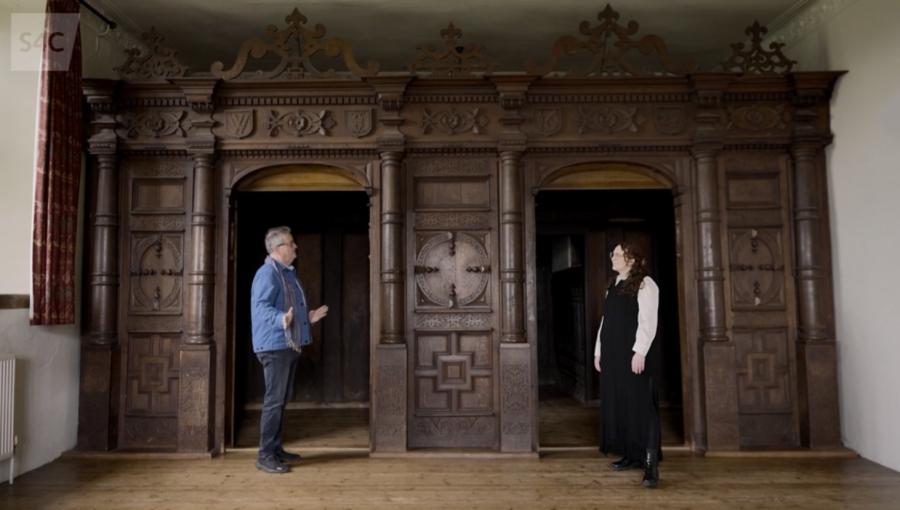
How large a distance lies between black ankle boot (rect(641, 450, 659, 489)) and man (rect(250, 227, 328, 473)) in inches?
89.8

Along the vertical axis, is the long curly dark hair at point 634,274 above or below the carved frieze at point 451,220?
below

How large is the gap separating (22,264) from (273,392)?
1.86 m

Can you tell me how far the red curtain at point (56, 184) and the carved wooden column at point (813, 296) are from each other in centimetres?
523

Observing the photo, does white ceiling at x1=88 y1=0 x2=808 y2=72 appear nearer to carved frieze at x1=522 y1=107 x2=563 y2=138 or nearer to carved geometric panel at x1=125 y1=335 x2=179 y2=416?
carved frieze at x1=522 y1=107 x2=563 y2=138

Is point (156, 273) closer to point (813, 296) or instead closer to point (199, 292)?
point (199, 292)

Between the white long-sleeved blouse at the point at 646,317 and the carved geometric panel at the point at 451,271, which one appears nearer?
the white long-sleeved blouse at the point at 646,317

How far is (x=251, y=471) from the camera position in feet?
12.2

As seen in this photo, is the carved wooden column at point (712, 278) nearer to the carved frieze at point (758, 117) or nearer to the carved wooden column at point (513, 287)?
the carved frieze at point (758, 117)

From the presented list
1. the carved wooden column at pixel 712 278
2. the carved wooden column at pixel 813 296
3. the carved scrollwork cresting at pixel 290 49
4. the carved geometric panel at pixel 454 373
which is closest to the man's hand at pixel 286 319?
the carved geometric panel at pixel 454 373

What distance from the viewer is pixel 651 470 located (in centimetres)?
336

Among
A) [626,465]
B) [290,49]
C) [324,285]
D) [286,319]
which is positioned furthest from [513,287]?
[324,285]

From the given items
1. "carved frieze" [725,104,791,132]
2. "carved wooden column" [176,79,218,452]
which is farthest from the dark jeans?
"carved frieze" [725,104,791,132]

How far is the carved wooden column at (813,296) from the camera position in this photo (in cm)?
407

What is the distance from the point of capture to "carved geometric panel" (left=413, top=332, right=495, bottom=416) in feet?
13.6
